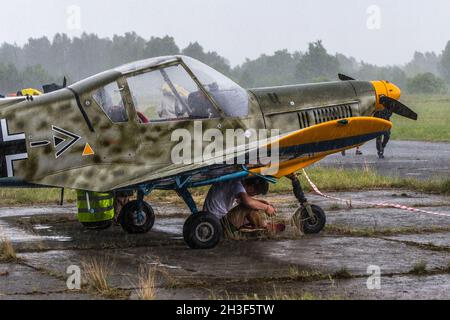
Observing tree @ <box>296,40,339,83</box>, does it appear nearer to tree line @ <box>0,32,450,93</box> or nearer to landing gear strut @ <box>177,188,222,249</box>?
tree line @ <box>0,32,450,93</box>

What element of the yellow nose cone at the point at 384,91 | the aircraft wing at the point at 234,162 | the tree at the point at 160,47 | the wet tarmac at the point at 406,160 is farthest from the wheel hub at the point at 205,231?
the tree at the point at 160,47

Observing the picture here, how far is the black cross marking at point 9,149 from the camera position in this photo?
11109mm

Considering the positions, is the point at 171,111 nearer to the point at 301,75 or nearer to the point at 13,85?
the point at 13,85

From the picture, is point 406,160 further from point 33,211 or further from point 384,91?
point 33,211

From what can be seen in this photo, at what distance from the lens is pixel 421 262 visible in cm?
982

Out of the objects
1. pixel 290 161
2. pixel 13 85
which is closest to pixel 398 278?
pixel 290 161

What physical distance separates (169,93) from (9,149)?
216cm

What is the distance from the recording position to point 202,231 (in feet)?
37.2

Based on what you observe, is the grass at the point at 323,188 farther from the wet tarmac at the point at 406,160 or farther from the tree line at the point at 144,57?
the tree line at the point at 144,57

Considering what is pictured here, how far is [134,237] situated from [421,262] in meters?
4.36

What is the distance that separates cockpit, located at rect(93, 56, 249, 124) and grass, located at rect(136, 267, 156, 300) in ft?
8.38

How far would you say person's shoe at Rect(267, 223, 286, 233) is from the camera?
12.1m

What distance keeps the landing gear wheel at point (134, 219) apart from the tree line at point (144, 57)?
233 ft

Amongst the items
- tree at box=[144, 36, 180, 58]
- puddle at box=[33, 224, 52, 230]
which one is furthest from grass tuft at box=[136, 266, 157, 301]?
tree at box=[144, 36, 180, 58]
